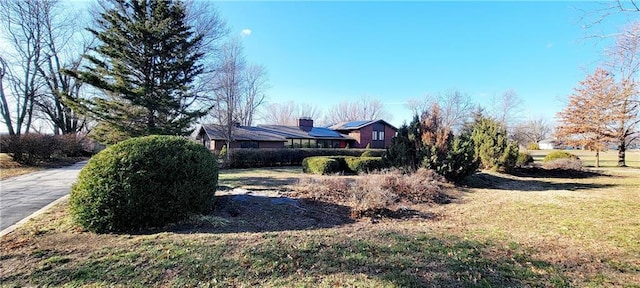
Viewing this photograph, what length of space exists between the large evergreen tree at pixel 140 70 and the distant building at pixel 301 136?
13.5 metres

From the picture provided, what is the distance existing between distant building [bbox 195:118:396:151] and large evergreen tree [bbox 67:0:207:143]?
44.4 ft

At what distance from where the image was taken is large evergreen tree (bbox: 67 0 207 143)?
10.0 meters

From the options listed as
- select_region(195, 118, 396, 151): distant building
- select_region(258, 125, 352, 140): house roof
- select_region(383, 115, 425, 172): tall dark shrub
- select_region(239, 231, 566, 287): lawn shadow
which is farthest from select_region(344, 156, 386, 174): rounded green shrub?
select_region(258, 125, 352, 140): house roof

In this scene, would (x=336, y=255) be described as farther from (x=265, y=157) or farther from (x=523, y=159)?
(x=523, y=159)

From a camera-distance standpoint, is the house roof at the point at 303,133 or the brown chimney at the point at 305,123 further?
the brown chimney at the point at 305,123

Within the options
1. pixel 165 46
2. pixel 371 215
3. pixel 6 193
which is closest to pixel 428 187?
pixel 371 215

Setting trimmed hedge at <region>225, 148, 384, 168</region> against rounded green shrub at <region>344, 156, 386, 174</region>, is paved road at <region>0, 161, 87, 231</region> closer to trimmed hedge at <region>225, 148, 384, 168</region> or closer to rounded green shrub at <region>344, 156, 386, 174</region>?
trimmed hedge at <region>225, 148, 384, 168</region>

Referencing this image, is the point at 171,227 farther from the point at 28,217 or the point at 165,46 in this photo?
the point at 165,46

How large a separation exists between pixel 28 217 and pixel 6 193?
398 centimetres

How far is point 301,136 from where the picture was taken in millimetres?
30078

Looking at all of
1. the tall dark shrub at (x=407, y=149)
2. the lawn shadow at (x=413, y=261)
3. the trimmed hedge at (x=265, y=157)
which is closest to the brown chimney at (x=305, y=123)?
the trimmed hedge at (x=265, y=157)

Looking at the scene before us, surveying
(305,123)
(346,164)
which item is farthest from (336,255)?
(305,123)

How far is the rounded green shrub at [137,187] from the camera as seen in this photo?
4.27m

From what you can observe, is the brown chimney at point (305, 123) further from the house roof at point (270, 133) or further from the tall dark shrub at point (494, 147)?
the tall dark shrub at point (494, 147)
